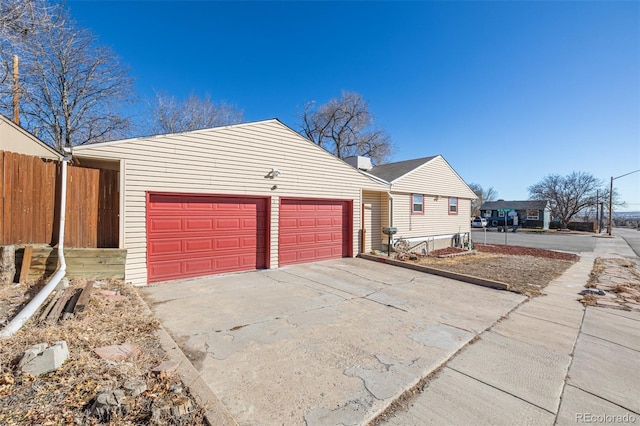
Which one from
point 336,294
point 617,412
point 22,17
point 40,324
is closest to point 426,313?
point 336,294

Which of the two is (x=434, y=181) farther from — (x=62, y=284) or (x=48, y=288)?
(x=48, y=288)

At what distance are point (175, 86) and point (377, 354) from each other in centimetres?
1952

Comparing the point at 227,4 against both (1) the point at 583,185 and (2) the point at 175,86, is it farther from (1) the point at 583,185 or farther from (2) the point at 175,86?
(1) the point at 583,185

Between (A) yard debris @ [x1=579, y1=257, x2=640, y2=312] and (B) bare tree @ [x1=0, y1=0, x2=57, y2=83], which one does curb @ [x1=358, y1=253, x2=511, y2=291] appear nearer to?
(A) yard debris @ [x1=579, y1=257, x2=640, y2=312]

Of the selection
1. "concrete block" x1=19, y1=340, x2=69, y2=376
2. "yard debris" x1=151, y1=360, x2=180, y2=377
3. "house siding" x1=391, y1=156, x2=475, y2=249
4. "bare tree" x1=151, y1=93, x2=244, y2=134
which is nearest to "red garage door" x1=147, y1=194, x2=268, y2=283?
"concrete block" x1=19, y1=340, x2=69, y2=376

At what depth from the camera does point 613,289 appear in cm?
646

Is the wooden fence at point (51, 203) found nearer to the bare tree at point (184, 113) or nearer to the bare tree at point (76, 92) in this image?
the bare tree at point (76, 92)

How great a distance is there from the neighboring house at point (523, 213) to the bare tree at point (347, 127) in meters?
21.2

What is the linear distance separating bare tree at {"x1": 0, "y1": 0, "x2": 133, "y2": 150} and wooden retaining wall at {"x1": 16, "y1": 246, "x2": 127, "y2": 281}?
12.4 metres

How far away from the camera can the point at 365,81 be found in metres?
15.5

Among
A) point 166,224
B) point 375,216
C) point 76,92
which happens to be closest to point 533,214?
point 375,216

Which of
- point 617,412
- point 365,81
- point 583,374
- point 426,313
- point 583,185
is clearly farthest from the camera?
point 583,185

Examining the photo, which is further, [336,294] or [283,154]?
[283,154]

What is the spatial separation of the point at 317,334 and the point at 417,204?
10.2 m
